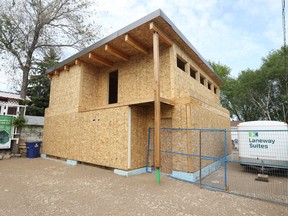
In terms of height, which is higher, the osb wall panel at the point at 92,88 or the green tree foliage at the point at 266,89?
the green tree foliage at the point at 266,89

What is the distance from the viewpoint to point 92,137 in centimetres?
805

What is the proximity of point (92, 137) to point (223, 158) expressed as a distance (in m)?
5.71

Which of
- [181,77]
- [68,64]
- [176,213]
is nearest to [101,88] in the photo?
[68,64]

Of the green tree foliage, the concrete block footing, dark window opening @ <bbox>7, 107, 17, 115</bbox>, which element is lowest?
the concrete block footing

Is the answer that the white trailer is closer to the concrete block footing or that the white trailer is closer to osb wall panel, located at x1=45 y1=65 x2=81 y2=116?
the concrete block footing

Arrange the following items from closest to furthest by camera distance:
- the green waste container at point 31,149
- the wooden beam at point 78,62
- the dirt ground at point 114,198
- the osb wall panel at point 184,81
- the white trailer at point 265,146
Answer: the dirt ground at point 114,198
the white trailer at point 265,146
the osb wall panel at point 184,81
the wooden beam at point 78,62
the green waste container at point 31,149

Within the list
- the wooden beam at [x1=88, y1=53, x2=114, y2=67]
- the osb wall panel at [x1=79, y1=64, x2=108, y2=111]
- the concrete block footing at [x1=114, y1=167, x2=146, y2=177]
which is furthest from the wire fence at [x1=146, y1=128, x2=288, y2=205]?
the wooden beam at [x1=88, y1=53, x2=114, y2=67]

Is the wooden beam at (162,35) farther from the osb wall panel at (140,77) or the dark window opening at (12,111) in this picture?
the dark window opening at (12,111)

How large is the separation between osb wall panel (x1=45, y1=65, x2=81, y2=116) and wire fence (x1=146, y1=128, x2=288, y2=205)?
501cm

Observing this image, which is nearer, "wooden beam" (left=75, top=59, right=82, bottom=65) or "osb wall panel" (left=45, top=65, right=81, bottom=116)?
"wooden beam" (left=75, top=59, right=82, bottom=65)

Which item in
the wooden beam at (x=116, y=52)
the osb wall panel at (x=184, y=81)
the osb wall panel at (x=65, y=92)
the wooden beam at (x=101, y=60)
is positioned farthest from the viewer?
the osb wall panel at (x=65, y=92)

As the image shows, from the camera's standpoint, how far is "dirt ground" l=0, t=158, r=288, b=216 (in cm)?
363

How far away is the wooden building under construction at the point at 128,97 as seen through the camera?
6.58 metres

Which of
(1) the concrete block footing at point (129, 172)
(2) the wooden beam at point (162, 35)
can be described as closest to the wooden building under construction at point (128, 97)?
(2) the wooden beam at point (162, 35)
